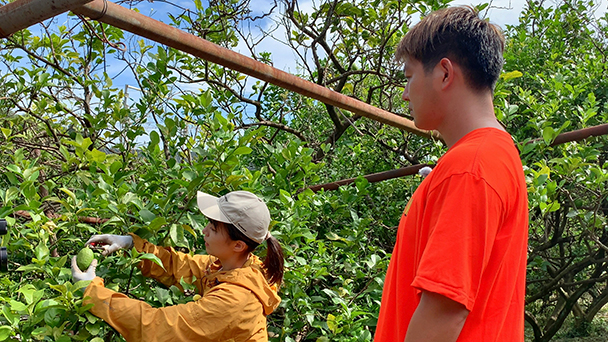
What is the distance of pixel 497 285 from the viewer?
108cm

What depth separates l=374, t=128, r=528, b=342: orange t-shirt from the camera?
0.99 m

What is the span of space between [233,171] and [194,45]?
2.66 ft

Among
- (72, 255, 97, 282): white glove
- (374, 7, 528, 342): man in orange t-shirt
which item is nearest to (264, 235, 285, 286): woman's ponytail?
(72, 255, 97, 282): white glove

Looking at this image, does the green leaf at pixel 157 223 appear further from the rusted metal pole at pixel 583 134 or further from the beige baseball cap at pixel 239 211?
the rusted metal pole at pixel 583 134

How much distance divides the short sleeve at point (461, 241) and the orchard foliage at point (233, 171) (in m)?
1.21

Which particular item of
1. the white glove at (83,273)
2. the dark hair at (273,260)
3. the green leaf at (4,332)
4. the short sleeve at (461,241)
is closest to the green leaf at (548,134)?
the dark hair at (273,260)

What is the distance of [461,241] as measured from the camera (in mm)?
991

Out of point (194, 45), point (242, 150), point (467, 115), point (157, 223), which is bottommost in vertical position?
point (157, 223)

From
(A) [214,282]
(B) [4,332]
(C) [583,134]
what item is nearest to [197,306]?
(A) [214,282]

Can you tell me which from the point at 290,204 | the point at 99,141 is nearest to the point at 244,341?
the point at 290,204

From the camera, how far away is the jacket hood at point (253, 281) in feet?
6.60

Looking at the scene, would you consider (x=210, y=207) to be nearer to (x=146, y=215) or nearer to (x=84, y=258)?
(x=146, y=215)

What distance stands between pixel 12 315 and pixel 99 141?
1743 mm

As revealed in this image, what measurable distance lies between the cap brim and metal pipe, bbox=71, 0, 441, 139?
53 cm
